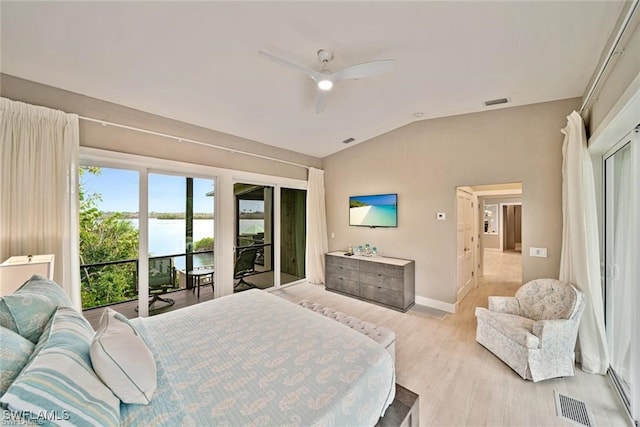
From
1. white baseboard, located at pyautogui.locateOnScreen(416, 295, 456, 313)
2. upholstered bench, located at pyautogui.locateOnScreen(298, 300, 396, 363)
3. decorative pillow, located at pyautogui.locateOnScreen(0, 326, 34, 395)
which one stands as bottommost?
white baseboard, located at pyautogui.locateOnScreen(416, 295, 456, 313)

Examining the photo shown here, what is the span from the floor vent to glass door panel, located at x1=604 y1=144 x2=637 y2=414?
34 centimetres

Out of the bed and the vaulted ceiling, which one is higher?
the vaulted ceiling

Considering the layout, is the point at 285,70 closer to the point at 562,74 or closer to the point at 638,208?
the point at 562,74

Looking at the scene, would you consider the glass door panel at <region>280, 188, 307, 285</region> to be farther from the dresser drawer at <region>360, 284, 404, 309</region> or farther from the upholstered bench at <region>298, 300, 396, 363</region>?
the upholstered bench at <region>298, 300, 396, 363</region>

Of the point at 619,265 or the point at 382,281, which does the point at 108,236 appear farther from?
the point at 619,265

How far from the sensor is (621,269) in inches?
84.7

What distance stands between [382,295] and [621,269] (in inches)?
106

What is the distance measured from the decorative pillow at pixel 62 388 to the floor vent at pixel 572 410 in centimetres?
293

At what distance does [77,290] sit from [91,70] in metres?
2.29

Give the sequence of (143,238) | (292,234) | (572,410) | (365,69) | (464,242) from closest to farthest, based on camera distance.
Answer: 1. (572,410)
2. (365,69)
3. (143,238)
4. (464,242)
5. (292,234)

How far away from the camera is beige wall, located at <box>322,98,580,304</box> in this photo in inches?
119

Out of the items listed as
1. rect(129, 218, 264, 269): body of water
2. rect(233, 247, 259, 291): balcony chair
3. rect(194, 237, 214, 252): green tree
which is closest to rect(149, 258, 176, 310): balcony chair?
rect(129, 218, 264, 269): body of water

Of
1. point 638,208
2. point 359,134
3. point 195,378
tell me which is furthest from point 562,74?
point 195,378

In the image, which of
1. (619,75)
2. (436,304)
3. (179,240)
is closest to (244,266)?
(179,240)
